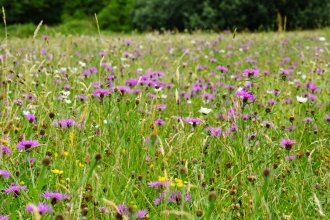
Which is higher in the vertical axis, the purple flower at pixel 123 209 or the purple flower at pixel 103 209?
the purple flower at pixel 123 209

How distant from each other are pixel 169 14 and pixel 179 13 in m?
0.40

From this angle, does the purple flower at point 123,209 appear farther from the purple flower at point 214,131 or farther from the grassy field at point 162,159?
the purple flower at point 214,131

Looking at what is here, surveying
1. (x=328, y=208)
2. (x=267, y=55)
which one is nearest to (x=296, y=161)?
(x=328, y=208)

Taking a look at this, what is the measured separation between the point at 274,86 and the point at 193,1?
1386 cm

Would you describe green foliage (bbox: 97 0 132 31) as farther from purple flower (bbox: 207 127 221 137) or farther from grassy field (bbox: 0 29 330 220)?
purple flower (bbox: 207 127 221 137)

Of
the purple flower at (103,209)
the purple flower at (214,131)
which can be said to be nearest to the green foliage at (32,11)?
the purple flower at (214,131)

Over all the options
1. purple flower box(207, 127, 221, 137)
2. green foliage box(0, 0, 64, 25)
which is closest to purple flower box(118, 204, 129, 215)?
purple flower box(207, 127, 221, 137)

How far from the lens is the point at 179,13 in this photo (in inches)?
683

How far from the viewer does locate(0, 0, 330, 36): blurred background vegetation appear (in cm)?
1619

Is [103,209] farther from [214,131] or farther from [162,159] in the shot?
[214,131]

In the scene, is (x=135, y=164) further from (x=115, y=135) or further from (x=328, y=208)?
(x=328, y=208)

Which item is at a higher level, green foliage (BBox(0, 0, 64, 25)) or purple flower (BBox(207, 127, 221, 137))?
green foliage (BBox(0, 0, 64, 25))

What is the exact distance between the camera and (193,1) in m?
16.9

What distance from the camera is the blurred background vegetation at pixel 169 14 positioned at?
637 inches
